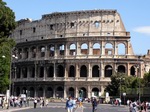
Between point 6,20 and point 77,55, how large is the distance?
216 ft

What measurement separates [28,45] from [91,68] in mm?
19866

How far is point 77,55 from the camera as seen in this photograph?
110062 mm

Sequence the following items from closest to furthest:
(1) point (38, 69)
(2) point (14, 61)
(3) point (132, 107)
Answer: (3) point (132, 107) → (1) point (38, 69) → (2) point (14, 61)

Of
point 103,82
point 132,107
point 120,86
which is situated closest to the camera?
point 132,107

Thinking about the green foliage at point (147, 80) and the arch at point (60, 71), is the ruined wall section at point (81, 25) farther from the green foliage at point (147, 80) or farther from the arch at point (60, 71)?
the green foliage at point (147, 80)

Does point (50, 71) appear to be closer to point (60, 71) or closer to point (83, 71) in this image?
point (60, 71)

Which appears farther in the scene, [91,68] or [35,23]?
[35,23]

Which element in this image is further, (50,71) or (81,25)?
(50,71)

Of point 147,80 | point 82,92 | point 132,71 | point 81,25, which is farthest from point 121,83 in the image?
point 81,25

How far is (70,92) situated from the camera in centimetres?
11106

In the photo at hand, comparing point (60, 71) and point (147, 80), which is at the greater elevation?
point (60, 71)

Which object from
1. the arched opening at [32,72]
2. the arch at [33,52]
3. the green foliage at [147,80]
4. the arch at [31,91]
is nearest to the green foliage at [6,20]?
the green foliage at [147,80]

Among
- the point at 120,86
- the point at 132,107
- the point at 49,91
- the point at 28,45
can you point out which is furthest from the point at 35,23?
the point at 132,107

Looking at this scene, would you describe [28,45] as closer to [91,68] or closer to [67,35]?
[67,35]
